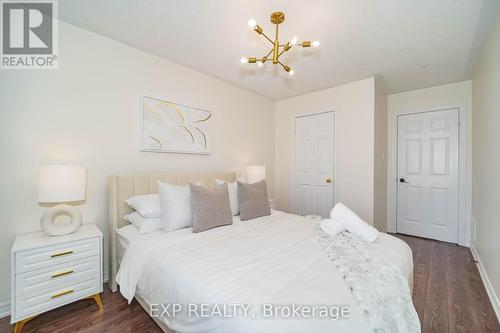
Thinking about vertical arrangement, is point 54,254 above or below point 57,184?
below

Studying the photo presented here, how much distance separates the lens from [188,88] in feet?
9.44

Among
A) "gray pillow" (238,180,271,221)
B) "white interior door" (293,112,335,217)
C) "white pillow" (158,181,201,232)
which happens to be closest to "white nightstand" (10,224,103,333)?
"white pillow" (158,181,201,232)

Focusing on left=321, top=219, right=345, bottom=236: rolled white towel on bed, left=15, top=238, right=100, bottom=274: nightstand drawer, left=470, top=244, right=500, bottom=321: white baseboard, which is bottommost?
left=470, top=244, right=500, bottom=321: white baseboard

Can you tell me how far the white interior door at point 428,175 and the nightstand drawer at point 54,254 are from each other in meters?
4.50

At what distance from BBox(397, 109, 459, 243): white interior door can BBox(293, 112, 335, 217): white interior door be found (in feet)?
4.45

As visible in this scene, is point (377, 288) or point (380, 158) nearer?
point (377, 288)

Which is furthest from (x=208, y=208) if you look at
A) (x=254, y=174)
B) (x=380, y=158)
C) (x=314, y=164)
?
(x=380, y=158)

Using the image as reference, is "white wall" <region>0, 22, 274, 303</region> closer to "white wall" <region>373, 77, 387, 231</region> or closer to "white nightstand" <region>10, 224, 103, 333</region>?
"white nightstand" <region>10, 224, 103, 333</region>

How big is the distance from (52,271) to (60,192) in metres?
0.58

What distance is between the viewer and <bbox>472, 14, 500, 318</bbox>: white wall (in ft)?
6.20

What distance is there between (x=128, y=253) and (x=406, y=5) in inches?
118

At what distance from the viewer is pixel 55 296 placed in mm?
1628

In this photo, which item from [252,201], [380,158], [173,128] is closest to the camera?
[252,201]

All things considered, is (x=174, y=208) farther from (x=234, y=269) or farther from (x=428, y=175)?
(x=428, y=175)
